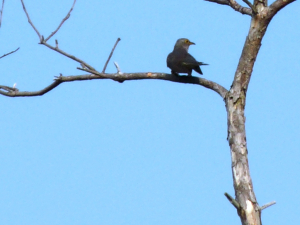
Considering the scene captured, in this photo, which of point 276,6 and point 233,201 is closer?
point 233,201

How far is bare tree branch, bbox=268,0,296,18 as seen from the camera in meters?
4.69

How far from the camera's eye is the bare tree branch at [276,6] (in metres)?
4.69

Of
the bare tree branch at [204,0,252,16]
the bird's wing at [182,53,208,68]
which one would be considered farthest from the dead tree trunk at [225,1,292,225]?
the bird's wing at [182,53,208,68]

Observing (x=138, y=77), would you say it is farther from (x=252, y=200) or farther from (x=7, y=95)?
(x=252, y=200)

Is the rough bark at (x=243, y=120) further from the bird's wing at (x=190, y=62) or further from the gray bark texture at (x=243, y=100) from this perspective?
the bird's wing at (x=190, y=62)

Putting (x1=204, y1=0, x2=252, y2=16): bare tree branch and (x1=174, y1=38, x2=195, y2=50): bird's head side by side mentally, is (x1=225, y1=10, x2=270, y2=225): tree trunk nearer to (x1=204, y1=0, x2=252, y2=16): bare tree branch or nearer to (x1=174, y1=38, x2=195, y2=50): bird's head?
(x1=204, y1=0, x2=252, y2=16): bare tree branch

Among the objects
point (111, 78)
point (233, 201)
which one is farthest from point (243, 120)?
point (111, 78)

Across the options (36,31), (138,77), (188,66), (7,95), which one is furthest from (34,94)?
(188,66)

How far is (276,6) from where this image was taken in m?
4.76

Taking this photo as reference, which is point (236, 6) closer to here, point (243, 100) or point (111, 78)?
point (243, 100)

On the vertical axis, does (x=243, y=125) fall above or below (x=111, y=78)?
below

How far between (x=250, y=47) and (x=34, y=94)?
273 cm

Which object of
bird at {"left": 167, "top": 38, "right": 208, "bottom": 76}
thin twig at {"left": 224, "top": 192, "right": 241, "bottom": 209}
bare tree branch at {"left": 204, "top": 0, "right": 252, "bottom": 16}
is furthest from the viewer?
bird at {"left": 167, "top": 38, "right": 208, "bottom": 76}

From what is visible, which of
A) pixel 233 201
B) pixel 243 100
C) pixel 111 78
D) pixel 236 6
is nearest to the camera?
pixel 233 201
